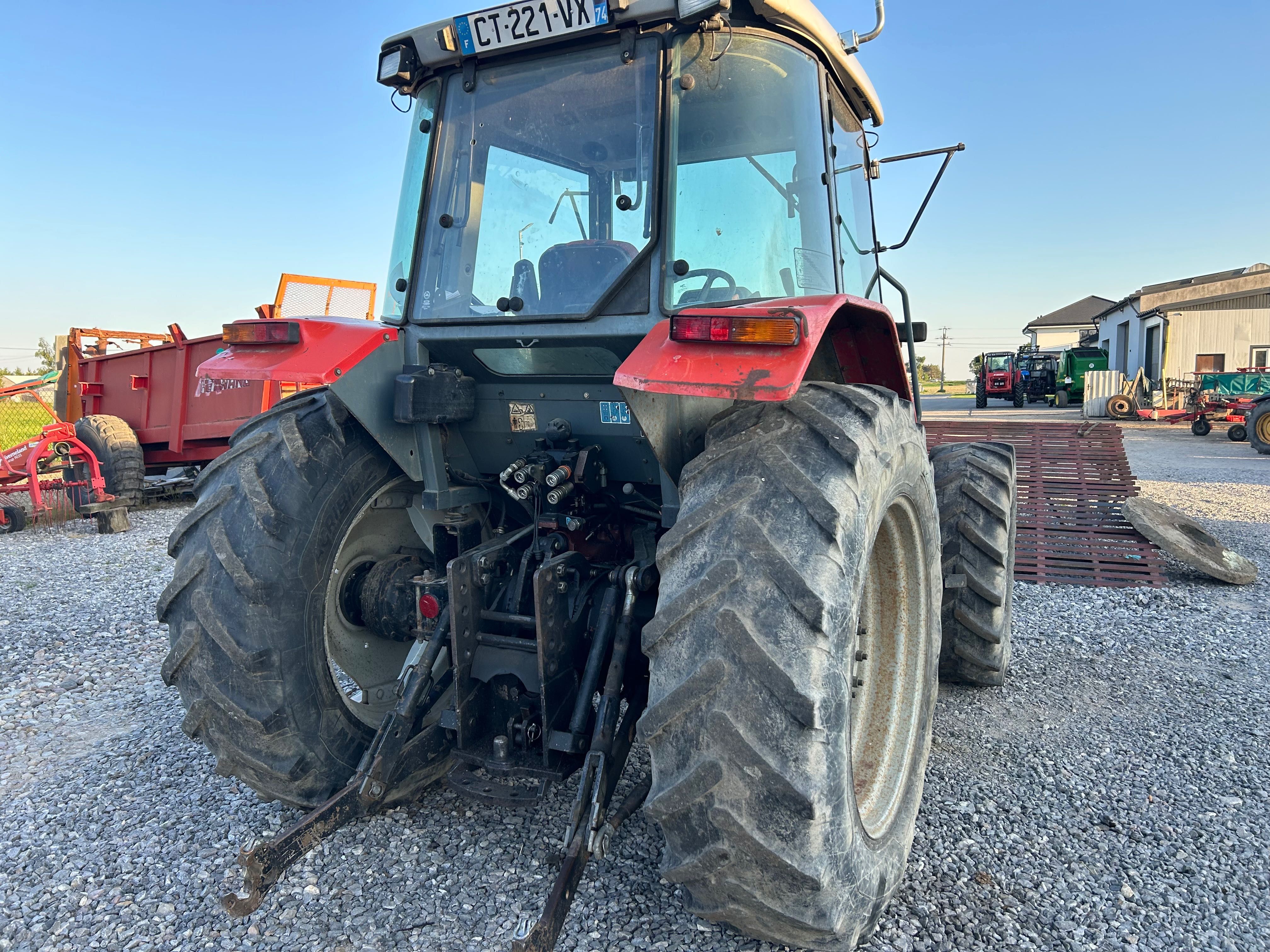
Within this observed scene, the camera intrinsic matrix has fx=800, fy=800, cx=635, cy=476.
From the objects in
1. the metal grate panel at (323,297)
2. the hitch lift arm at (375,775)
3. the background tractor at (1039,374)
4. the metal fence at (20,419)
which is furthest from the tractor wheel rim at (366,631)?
the background tractor at (1039,374)

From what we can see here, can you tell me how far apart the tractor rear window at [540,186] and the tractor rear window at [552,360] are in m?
0.05

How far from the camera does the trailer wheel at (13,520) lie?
8312 millimetres

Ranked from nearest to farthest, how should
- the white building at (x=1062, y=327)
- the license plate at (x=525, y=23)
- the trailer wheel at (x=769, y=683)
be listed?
1. the trailer wheel at (x=769, y=683)
2. the license plate at (x=525, y=23)
3. the white building at (x=1062, y=327)

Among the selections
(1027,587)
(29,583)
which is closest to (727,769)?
(1027,587)

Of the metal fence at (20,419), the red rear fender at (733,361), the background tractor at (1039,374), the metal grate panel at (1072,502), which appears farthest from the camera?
the background tractor at (1039,374)

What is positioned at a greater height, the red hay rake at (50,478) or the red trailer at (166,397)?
the red trailer at (166,397)

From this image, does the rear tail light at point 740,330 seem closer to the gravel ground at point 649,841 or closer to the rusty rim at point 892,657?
the rusty rim at point 892,657

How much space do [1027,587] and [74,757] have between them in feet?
18.6

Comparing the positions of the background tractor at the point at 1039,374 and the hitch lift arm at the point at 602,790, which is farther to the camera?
the background tractor at the point at 1039,374

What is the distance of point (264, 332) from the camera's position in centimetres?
252

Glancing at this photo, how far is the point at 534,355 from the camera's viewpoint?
8.34 ft

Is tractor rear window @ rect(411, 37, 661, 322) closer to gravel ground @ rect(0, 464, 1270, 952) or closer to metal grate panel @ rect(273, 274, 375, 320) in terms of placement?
gravel ground @ rect(0, 464, 1270, 952)

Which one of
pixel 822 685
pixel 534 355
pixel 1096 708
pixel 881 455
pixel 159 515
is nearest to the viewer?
pixel 822 685

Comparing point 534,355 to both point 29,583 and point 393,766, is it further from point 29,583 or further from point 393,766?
point 29,583
